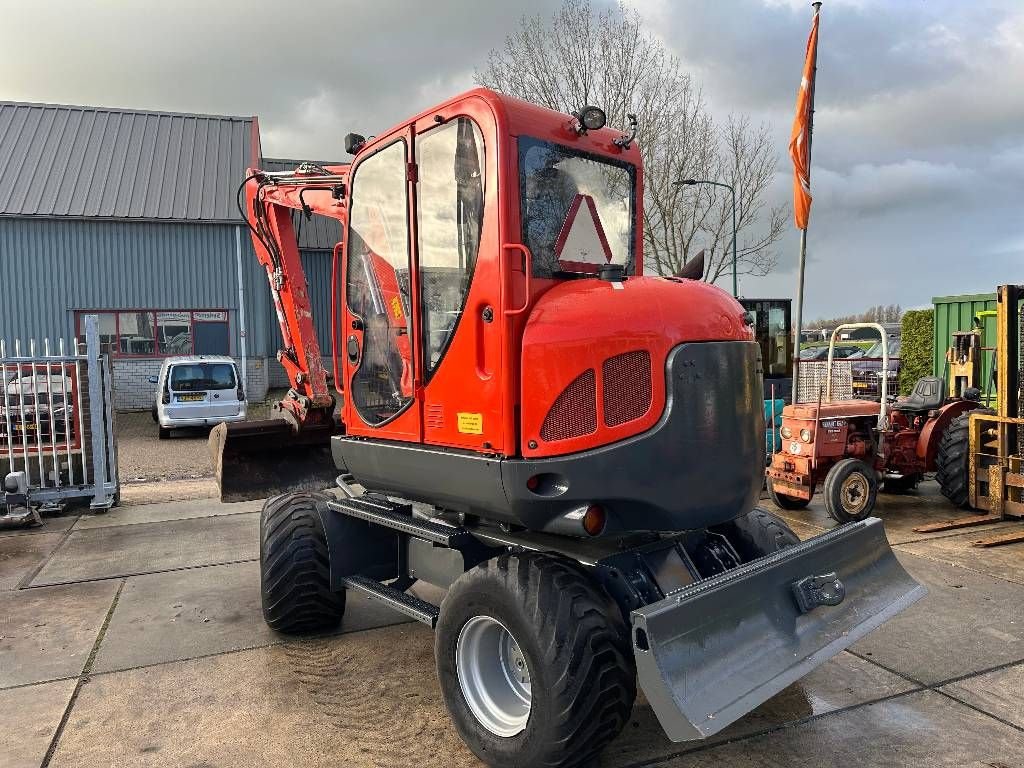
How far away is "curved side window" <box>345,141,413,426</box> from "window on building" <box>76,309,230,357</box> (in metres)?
18.4

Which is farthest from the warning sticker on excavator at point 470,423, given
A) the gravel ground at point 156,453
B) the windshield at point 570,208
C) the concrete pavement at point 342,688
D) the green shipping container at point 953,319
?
the green shipping container at point 953,319

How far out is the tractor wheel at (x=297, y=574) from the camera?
464 cm

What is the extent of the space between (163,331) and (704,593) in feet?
68.4

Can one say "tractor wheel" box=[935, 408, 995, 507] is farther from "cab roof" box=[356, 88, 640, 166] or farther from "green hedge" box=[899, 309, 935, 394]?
"green hedge" box=[899, 309, 935, 394]

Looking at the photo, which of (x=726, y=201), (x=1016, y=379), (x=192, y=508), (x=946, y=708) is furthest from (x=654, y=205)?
(x=946, y=708)

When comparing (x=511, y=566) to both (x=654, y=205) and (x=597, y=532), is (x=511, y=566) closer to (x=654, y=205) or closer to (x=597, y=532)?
(x=597, y=532)

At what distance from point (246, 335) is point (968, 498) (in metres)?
18.3

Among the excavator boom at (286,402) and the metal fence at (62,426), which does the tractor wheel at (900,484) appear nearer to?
the excavator boom at (286,402)

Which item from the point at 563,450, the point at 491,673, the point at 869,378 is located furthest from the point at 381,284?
the point at 869,378

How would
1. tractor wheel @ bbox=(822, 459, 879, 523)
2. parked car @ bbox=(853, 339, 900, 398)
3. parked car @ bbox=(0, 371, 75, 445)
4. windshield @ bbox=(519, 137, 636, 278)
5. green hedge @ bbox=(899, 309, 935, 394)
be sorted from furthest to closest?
green hedge @ bbox=(899, 309, 935, 394), parked car @ bbox=(853, 339, 900, 398), parked car @ bbox=(0, 371, 75, 445), tractor wheel @ bbox=(822, 459, 879, 523), windshield @ bbox=(519, 137, 636, 278)

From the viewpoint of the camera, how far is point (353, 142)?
14.3ft

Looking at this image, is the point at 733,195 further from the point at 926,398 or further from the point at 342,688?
the point at 342,688

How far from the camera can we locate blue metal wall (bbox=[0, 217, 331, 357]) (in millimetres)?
19938

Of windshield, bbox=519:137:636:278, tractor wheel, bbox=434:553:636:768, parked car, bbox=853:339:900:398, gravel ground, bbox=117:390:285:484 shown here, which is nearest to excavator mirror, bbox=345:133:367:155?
windshield, bbox=519:137:636:278
